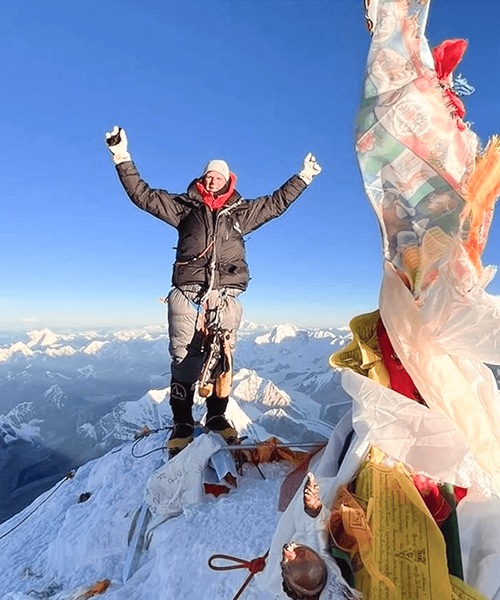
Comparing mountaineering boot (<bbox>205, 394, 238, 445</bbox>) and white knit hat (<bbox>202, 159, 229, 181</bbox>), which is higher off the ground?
white knit hat (<bbox>202, 159, 229, 181</bbox>)

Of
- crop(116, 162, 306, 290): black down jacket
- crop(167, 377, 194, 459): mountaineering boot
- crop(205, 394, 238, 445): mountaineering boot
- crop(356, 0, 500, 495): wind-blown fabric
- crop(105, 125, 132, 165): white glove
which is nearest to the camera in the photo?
crop(356, 0, 500, 495): wind-blown fabric

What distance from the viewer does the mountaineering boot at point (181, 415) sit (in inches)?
187

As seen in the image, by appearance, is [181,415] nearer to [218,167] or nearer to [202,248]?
[202,248]

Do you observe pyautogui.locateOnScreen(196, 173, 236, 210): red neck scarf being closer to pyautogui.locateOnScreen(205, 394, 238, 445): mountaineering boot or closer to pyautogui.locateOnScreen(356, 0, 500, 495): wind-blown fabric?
pyautogui.locateOnScreen(205, 394, 238, 445): mountaineering boot

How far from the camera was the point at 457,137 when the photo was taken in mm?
2354

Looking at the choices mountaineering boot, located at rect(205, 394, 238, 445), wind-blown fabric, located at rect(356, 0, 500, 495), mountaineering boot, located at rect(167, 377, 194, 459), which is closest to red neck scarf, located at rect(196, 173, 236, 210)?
mountaineering boot, located at rect(167, 377, 194, 459)

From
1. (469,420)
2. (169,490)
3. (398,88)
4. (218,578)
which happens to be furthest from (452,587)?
(169,490)

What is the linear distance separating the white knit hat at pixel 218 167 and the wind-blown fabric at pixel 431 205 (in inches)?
93.4

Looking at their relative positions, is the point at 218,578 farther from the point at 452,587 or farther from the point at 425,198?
the point at 425,198

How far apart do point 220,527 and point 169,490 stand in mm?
769

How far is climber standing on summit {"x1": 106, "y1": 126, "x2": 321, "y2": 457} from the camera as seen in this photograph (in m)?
4.48

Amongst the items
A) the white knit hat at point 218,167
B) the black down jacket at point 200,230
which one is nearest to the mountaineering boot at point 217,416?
the black down jacket at point 200,230

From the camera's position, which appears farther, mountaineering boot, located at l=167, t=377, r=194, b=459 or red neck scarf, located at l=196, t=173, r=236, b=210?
mountaineering boot, located at l=167, t=377, r=194, b=459

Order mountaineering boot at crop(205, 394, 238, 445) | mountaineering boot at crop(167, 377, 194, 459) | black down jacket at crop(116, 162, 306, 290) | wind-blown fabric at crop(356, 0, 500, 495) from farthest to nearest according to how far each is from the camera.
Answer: mountaineering boot at crop(205, 394, 238, 445) → mountaineering boot at crop(167, 377, 194, 459) → black down jacket at crop(116, 162, 306, 290) → wind-blown fabric at crop(356, 0, 500, 495)
